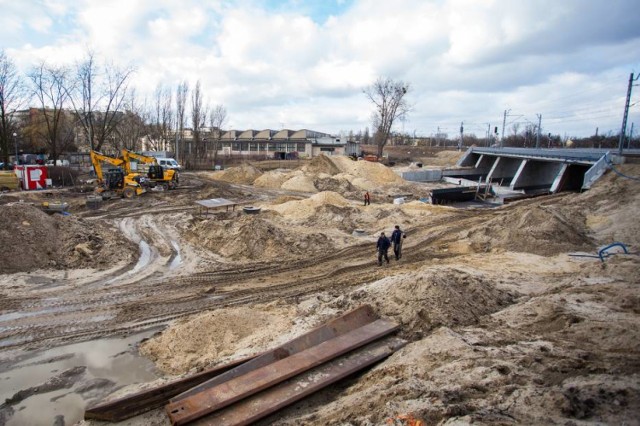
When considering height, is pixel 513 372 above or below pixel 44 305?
above

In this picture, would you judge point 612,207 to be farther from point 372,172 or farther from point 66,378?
point 372,172

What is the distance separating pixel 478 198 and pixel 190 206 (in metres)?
22.1

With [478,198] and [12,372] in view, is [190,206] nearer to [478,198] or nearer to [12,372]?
[12,372]

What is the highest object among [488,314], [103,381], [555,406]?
[555,406]

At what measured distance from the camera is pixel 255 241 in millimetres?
16188

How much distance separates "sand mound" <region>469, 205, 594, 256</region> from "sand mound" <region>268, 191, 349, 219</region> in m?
9.05

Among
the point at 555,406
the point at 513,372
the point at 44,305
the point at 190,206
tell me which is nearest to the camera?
the point at 555,406

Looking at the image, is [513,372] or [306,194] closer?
[513,372]

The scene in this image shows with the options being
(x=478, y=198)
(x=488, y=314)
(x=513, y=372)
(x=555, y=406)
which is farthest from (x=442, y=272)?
(x=478, y=198)

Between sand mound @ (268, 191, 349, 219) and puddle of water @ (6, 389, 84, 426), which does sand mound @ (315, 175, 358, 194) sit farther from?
puddle of water @ (6, 389, 84, 426)

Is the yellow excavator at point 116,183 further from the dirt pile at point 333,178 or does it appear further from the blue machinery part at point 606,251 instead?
the blue machinery part at point 606,251

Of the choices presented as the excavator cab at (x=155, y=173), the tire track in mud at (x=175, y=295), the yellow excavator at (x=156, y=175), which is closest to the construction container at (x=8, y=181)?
the yellow excavator at (x=156, y=175)

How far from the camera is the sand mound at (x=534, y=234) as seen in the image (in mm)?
15273

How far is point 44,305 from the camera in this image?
35.3 ft
